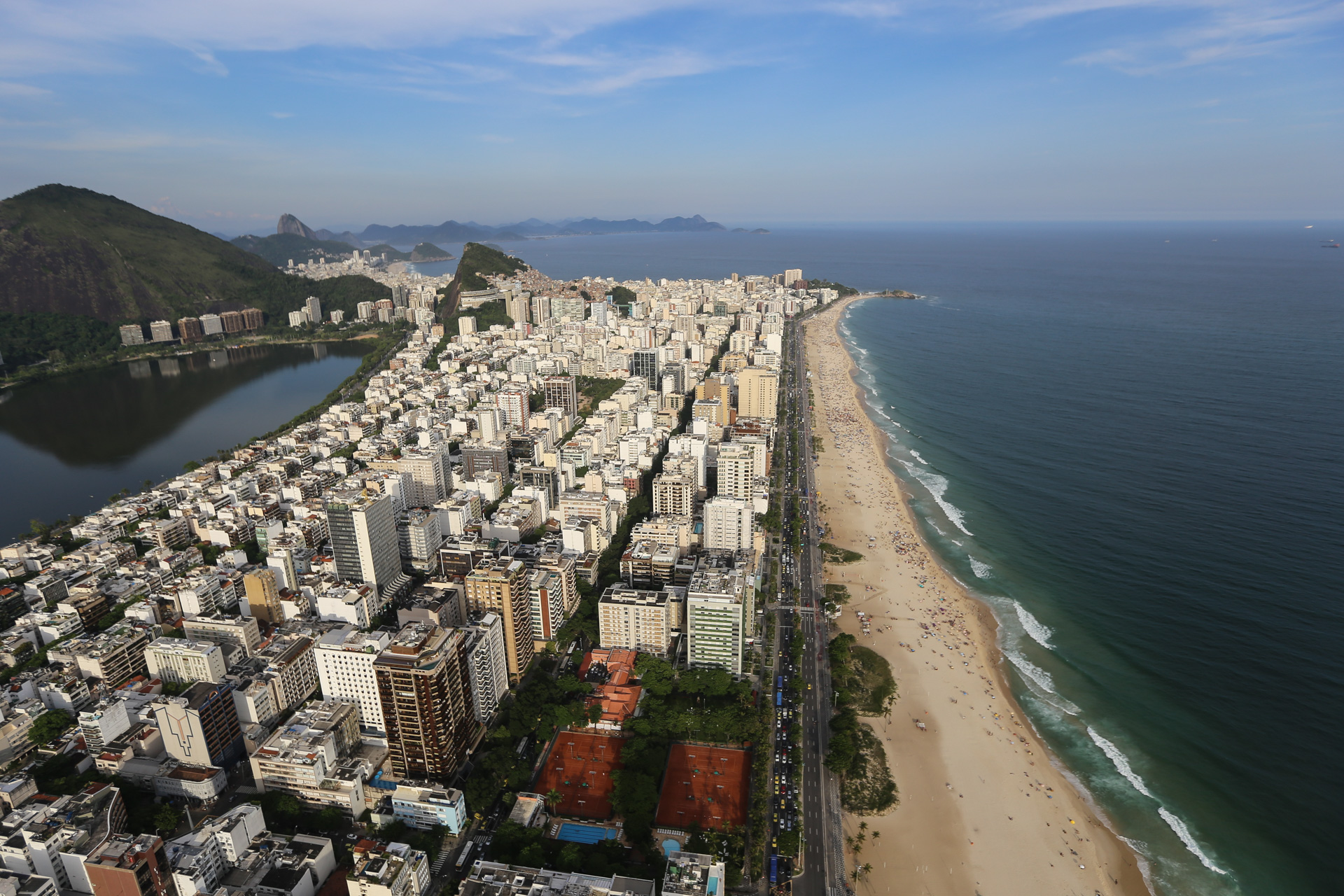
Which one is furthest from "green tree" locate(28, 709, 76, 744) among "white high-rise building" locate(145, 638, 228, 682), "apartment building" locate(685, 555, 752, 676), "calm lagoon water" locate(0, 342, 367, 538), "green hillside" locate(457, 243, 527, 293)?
"green hillside" locate(457, 243, 527, 293)

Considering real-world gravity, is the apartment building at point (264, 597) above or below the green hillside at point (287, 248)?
below

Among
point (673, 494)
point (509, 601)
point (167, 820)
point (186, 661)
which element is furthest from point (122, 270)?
point (167, 820)

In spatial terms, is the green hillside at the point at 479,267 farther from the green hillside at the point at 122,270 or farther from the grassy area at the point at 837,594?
the grassy area at the point at 837,594

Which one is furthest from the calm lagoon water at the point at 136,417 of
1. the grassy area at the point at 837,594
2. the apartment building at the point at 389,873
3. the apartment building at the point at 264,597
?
the grassy area at the point at 837,594

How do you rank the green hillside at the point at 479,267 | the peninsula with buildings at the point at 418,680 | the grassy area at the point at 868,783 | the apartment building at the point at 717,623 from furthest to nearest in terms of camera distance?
the green hillside at the point at 479,267 → the apartment building at the point at 717,623 → the grassy area at the point at 868,783 → the peninsula with buildings at the point at 418,680

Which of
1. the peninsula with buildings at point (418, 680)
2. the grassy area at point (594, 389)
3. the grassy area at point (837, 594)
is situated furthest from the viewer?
the grassy area at point (594, 389)

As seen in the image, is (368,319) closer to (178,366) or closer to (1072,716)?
(178,366)

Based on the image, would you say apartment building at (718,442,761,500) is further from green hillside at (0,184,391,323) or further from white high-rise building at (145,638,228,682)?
green hillside at (0,184,391,323)

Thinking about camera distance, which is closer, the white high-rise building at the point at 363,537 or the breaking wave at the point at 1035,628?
the breaking wave at the point at 1035,628
